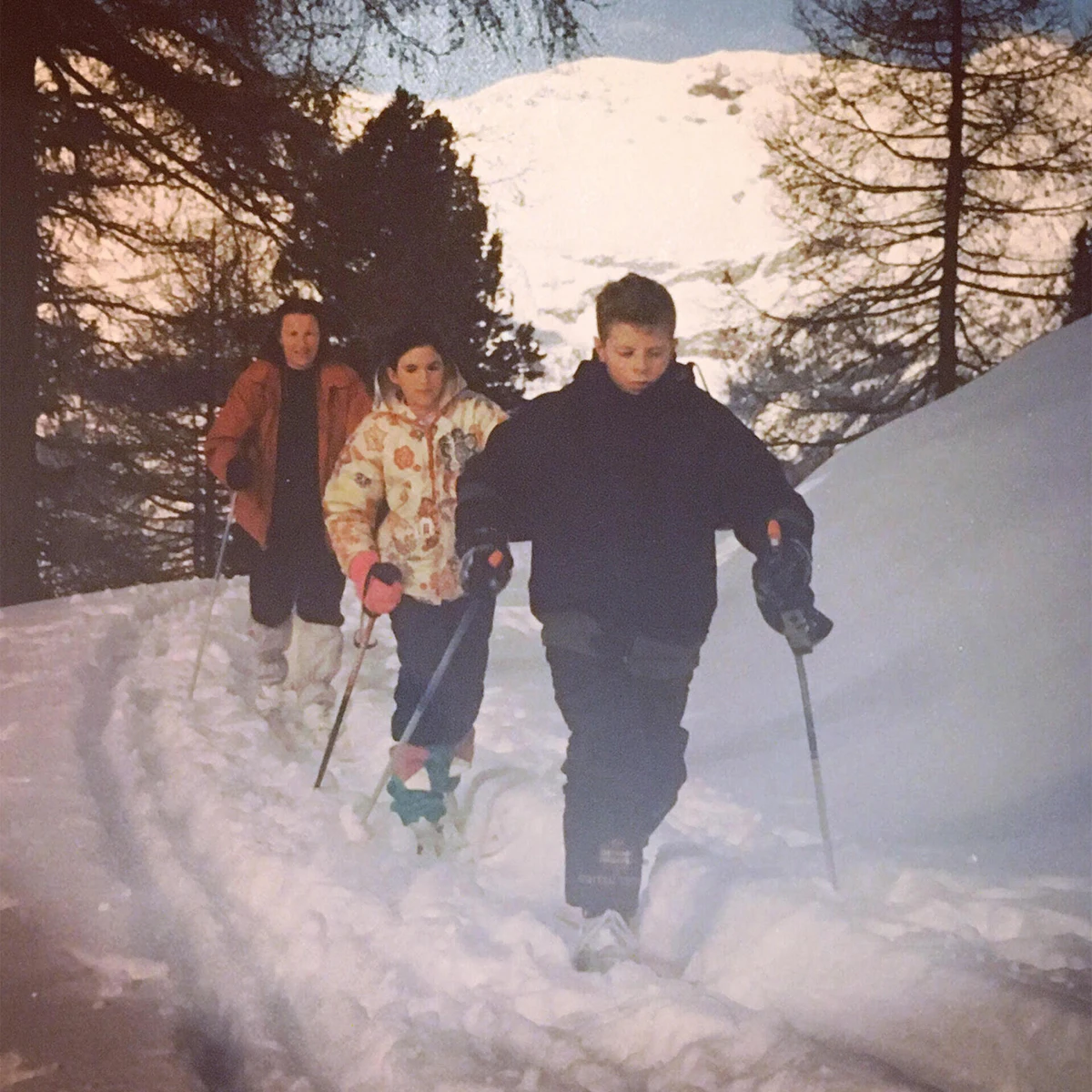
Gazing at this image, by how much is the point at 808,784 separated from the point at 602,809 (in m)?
1.17

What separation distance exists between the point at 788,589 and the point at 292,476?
2.48m

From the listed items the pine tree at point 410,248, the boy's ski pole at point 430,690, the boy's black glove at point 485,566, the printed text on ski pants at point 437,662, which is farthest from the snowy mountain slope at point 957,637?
the pine tree at point 410,248

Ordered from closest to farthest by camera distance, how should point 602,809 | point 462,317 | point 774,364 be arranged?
point 602,809
point 462,317
point 774,364

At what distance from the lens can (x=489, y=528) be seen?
2535 millimetres

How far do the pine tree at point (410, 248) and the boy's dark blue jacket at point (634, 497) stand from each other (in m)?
1.14

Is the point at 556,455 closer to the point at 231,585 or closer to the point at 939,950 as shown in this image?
the point at 939,950

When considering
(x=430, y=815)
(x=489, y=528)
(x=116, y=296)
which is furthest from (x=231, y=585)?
(x=489, y=528)

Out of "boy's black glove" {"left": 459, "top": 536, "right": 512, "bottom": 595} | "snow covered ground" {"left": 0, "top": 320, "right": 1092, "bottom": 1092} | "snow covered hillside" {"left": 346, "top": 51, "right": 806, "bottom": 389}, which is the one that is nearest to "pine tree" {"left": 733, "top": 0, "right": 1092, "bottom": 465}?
"snow covered ground" {"left": 0, "top": 320, "right": 1092, "bottom": 1092}

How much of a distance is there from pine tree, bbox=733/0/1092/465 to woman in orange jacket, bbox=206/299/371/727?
2.27m

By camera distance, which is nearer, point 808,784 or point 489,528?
point 489,528

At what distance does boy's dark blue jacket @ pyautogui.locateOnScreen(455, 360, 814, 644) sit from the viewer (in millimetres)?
2496

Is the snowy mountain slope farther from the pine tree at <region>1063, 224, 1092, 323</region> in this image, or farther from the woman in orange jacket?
the woman in orange jacket

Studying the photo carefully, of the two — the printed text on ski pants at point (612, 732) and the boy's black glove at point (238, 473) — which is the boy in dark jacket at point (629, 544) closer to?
the printed text on ski pants at point (612, 732)

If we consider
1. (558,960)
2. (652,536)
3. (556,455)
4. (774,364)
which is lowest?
(558,960)
